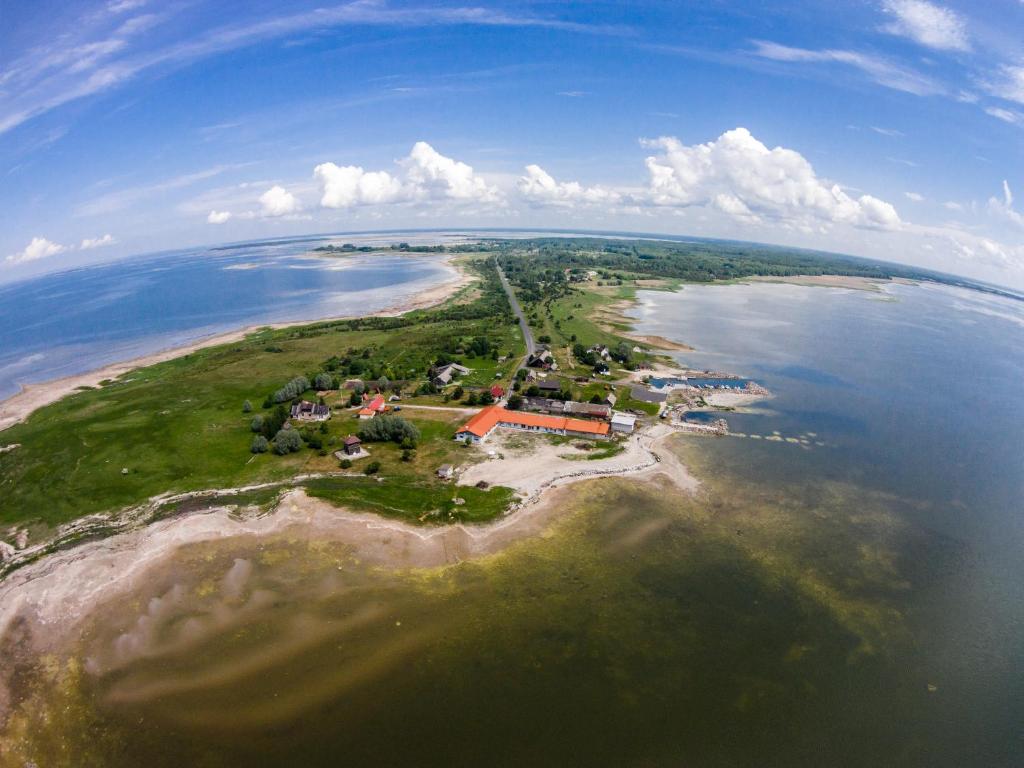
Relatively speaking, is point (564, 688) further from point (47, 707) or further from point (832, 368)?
point (832, 368)

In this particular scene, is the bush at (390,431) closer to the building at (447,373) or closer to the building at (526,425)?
the building at (526,425)

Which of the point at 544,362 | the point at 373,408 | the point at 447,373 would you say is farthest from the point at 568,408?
the point at 373,408

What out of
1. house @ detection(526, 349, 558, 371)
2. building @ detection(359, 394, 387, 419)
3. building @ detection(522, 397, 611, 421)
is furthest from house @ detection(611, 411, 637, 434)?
building @ detection(359, 394, 387, 419)

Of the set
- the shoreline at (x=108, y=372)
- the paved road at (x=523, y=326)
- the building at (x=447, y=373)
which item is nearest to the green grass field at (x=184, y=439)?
the paved road at (x=523, y=326)

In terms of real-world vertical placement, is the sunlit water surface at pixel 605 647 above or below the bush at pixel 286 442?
below

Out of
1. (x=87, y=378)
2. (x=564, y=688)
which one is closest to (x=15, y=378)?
(x=87, y=378)

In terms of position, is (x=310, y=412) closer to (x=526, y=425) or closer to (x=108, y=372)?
(x=526, y=425)
